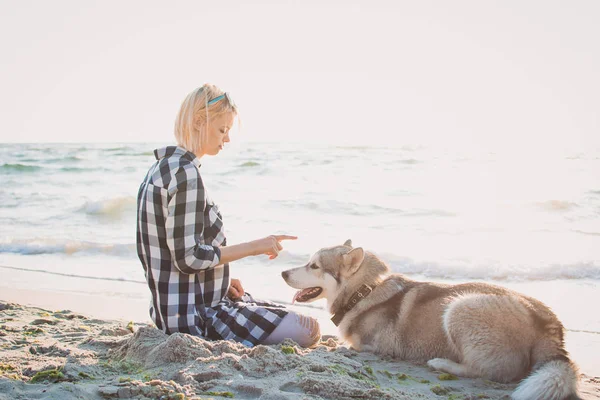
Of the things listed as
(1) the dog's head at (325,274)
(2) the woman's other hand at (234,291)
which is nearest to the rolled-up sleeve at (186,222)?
(2) the woman's other hand at (234,291)

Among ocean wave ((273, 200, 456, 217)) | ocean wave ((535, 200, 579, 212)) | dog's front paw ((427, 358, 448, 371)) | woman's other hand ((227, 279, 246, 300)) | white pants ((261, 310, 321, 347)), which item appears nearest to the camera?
dog's front paw ((427, 358, 448, 371))

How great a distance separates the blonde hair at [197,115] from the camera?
3801 mm

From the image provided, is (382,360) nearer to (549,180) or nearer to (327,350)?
(327,350)

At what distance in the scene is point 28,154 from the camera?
30.9 metres

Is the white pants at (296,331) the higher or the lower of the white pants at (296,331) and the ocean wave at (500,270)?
the higher

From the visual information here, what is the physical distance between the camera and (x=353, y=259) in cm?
475

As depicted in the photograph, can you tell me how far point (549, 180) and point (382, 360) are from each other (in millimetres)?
16793

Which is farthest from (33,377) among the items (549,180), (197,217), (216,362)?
(549,180)

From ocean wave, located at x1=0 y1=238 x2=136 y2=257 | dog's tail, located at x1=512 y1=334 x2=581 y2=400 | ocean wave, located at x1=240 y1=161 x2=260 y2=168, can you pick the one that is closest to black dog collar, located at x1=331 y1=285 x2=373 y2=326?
dog's tail, located at x1=512 y1=334 x2=581 y2=400

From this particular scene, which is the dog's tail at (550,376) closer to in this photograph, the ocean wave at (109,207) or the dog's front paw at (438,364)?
the dog's front paw at (438,364)

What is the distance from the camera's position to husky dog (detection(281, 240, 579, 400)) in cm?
372

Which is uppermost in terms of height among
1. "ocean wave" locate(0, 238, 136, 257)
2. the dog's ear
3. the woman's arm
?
the woman's arm

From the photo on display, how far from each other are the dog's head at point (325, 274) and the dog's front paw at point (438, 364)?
0.96m

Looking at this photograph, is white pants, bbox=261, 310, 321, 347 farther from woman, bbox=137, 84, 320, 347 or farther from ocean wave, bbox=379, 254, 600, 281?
ocean wave, bbox=379, 254, 600, 281
